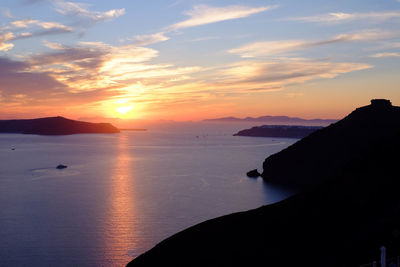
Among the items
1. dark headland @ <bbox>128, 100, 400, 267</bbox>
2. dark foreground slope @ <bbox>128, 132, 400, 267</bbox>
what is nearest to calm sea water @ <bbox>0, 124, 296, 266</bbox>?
dark headland @ <bbox>128, 100, 400, 267</bbox>

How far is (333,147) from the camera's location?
85500 mm

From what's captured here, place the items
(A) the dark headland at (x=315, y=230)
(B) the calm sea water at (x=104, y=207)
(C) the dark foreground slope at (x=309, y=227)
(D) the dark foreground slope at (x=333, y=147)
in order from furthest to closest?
(D) the dark foreground slope at (x=333, y=147)
(B) the calm sea water at (x=104, y=207)
(C) the dark foreground slope at (x=309, y=227)
(A) the dark headland at (x=315, y=230)

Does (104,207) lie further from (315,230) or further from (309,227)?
(315,230)

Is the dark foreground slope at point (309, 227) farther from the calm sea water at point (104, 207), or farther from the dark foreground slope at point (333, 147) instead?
the dark foreground slope at point (333, 147)

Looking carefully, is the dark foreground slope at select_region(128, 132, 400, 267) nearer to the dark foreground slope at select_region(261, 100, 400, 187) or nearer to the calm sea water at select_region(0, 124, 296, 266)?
the calm sea water at select_region(0, 124, 296, 266)

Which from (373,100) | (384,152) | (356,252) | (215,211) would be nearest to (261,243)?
(356,252)

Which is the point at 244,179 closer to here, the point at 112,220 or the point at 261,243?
the point at 112,220

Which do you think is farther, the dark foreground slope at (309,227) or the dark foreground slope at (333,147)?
the dark foreground slope at (333,147)

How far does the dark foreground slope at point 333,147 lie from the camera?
265 ft

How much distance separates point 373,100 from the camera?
8750 centimetres

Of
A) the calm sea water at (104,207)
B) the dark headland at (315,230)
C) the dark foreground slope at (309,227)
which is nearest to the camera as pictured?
the dark headland at (315,230)

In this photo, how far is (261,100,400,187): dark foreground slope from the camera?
8075cm

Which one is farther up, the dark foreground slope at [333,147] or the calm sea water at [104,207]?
the dark foreground slope at [333,147]

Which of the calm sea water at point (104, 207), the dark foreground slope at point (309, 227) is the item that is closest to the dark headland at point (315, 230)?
the dark foreground slope at point (309, 227)
